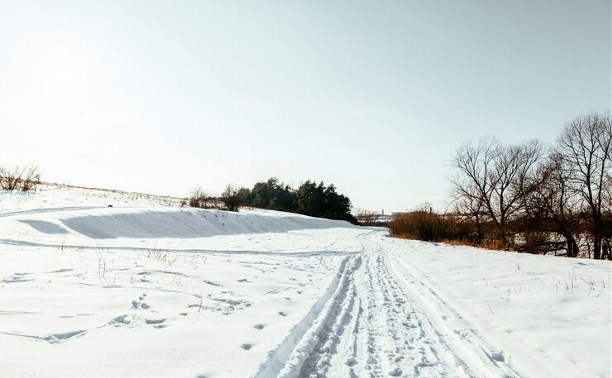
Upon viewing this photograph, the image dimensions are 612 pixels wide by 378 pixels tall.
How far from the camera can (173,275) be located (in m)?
7.25

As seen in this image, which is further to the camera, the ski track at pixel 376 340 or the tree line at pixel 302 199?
the tree line at pixel 302 199

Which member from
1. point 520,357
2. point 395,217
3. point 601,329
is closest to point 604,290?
point 601,329

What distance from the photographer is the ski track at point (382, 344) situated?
3.53 meters

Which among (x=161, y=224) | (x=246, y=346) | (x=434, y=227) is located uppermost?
(x=434, y=227)

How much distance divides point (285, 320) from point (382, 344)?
145 cm

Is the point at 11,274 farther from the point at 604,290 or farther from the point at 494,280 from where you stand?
the point at 604,290

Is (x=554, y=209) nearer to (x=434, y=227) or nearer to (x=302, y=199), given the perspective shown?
(x=434, y=227)

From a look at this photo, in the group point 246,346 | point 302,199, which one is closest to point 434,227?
point 246,346

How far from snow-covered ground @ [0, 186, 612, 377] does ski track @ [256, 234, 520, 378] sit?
0.02 m

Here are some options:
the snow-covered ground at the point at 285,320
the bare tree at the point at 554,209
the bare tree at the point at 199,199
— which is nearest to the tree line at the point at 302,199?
the bare tree at the point at 199,199

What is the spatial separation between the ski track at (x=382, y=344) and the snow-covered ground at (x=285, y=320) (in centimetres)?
2

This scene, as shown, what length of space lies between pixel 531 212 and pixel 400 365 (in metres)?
26.4

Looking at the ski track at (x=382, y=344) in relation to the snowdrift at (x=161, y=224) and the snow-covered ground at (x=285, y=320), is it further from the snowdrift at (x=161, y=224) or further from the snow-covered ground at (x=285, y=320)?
the snowdrift at (x=161, y=224)

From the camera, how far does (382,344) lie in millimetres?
4250
